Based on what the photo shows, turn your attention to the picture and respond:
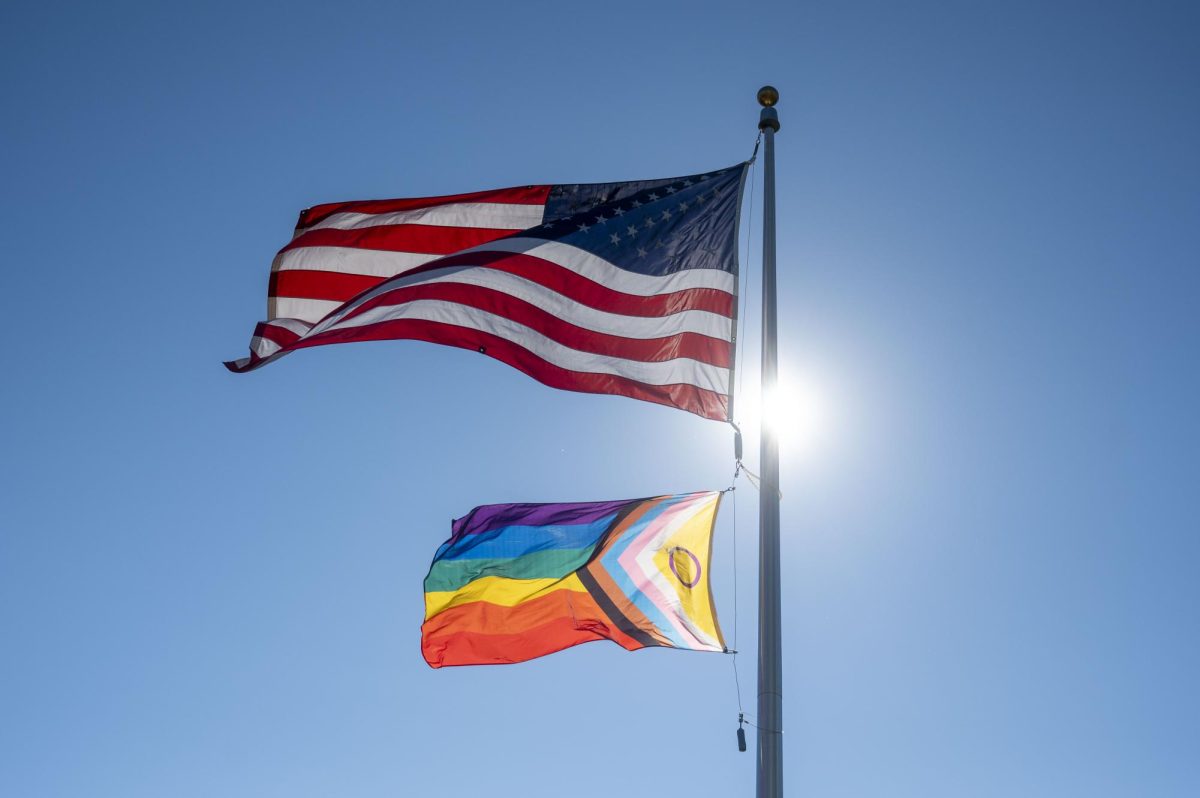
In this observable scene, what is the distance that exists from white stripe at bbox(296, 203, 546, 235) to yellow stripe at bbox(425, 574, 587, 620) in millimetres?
4124

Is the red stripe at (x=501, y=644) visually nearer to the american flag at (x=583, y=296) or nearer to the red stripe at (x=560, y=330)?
the american flag at (x=583, y=296)

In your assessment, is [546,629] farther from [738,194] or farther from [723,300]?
[738,194]

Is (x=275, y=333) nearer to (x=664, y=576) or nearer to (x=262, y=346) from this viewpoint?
(x=262, y=346)

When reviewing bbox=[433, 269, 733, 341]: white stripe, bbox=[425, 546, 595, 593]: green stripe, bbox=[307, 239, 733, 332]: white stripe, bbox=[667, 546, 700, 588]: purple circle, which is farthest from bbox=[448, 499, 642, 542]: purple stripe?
bbox=[307, 239, 733, 332]: white stripe

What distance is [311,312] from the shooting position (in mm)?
13039

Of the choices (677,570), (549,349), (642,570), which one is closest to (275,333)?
(549,349)

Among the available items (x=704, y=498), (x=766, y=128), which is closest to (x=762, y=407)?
(x=704, y=498)

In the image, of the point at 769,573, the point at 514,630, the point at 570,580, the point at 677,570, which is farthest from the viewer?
the point at 514,630

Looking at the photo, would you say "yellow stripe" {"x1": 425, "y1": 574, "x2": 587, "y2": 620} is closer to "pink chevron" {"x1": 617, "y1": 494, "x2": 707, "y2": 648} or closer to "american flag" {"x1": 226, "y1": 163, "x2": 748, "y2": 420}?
"pink chevron" {"x1": 617, "y1": 494, "x2": 707, "y2": 648}

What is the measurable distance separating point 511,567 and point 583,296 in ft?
10.1

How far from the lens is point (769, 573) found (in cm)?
861

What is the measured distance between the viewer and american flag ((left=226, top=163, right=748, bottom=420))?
37.2ft

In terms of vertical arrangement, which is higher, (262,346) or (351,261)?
(351,261)

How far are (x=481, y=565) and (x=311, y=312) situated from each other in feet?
12.0
